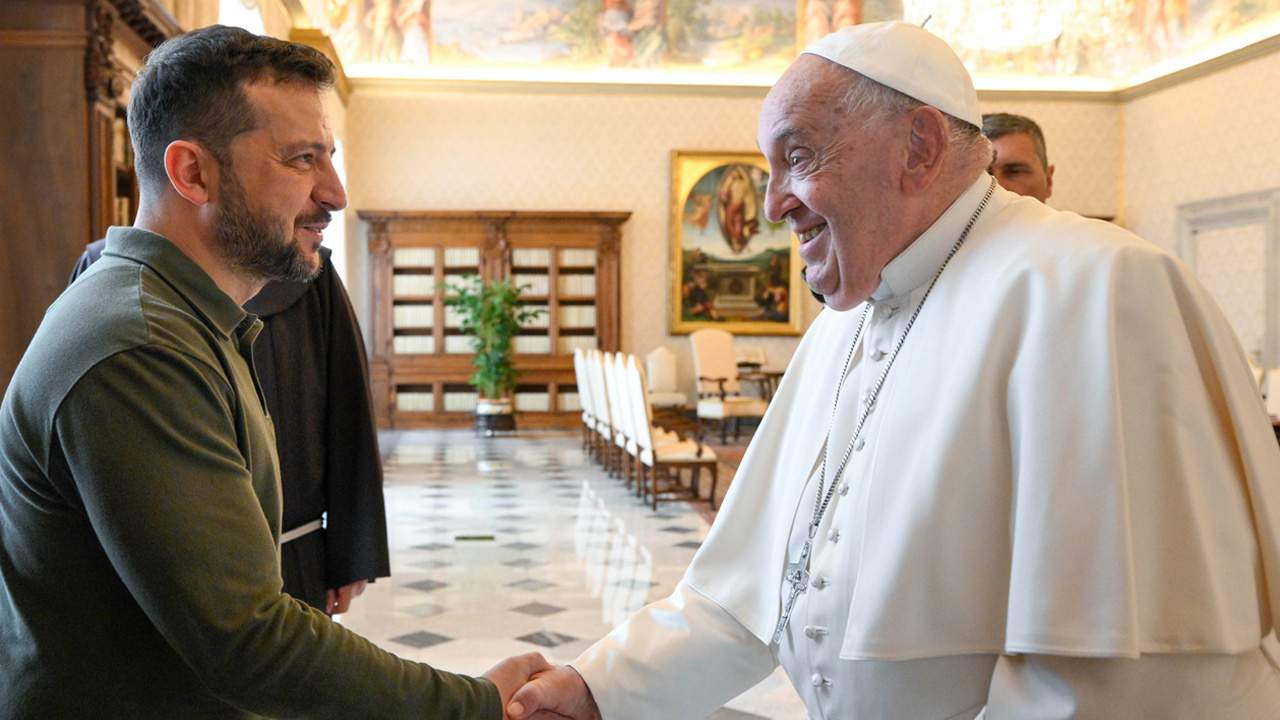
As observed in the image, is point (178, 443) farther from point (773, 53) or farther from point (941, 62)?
point (773, 53)

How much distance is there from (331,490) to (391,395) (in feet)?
41.4

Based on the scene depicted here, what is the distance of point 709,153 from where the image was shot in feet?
51.1

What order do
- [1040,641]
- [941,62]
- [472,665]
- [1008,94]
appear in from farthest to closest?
[1008,94] < [472,665] < [941,62] < [1040,641]

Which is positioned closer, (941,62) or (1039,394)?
(1039,394)

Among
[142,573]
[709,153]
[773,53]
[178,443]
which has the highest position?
[773,53]

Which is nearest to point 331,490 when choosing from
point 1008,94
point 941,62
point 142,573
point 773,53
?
point 142,573

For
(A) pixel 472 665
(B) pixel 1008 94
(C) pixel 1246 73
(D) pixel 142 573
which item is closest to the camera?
(D) pixel 142 573

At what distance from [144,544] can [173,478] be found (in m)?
0.08

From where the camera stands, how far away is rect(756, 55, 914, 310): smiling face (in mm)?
1617

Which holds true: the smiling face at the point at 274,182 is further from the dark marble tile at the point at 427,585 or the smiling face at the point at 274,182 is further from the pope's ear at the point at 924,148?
the dark marble tile at the point at 427,585

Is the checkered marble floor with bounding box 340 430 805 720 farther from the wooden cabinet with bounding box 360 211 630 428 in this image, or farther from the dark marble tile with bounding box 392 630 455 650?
the wooden cabinet with bounding box 360 211 630 428

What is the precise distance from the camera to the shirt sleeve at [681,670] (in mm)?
1876

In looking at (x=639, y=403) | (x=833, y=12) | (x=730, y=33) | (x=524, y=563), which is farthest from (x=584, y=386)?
(x=833, y=12)

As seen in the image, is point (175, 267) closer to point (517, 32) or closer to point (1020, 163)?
point (1020, 163)
